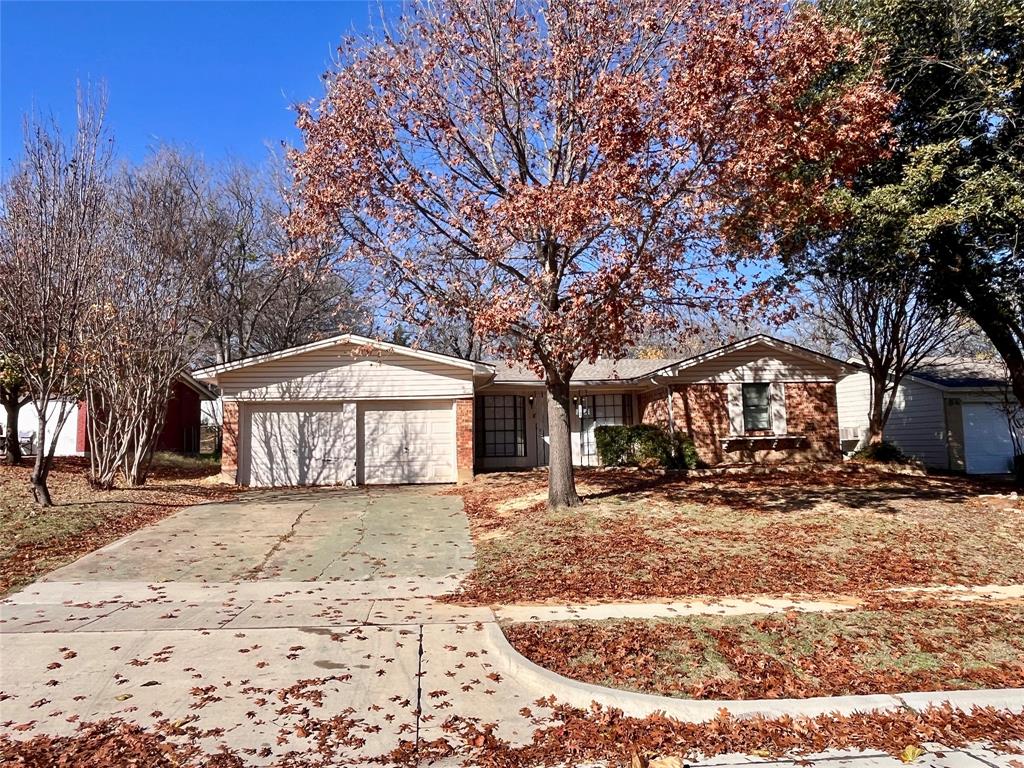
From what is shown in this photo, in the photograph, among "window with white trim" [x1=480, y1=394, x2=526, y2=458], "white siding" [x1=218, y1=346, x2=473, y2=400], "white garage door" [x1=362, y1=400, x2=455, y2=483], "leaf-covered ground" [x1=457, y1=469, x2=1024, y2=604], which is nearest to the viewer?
"leaf-covered ground" [x1=457, y1=469, x2=1024, y2=604]

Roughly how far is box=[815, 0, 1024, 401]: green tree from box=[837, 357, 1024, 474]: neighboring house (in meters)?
9.53

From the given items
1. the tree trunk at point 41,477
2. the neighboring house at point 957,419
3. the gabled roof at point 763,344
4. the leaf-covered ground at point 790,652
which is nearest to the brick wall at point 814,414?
the gabled roof at point 763,344

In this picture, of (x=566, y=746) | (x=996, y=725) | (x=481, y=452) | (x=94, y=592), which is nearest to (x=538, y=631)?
(x=566, y=746)

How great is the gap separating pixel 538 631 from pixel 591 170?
24.7ft

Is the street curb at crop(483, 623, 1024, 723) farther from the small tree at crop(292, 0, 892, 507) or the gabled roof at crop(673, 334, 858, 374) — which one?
the gabled roof at crop(673, 334, 858, 374)

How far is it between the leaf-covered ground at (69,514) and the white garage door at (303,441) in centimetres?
139

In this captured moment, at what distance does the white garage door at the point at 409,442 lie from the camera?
715 inches

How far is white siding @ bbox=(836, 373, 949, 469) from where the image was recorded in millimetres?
22766

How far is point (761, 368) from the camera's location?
67.1ft

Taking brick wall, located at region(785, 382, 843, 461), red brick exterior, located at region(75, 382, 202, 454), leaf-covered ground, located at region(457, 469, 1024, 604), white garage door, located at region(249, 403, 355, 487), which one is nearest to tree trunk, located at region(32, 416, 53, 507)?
white garage door, located at region(249, 403, 355, 487)

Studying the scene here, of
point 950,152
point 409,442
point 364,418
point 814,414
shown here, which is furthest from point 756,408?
point 364,418

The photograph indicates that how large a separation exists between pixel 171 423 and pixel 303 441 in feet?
41.8

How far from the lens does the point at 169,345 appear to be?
54.4ft

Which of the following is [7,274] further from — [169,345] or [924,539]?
[924,539]
